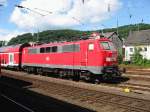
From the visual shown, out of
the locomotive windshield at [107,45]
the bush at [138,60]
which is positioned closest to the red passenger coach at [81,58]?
the locomotive windshield at [107,45]

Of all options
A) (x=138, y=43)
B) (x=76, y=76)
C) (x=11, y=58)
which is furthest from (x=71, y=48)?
(x=138, y=43)

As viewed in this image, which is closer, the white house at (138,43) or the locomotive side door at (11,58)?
the locomotive side door at (11,58)

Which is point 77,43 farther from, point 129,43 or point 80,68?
point 129,43

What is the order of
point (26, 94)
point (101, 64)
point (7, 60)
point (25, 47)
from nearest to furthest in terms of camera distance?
point (26, 94), point (101, 64), point (25, 47), point (7, 60)

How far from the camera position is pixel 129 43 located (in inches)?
3004

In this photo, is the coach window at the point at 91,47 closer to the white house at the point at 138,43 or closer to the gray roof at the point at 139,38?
the white house at the point at 138,43

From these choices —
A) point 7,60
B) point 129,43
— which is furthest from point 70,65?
point 129,43

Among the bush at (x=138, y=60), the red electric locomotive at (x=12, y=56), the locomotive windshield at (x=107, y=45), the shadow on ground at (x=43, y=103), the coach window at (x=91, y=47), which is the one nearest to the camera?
the shadow on ground at (x=43, y=103)

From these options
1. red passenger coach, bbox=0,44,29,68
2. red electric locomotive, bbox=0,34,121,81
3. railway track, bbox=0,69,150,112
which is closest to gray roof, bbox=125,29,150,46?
red passenger coach, bbox=0,44,29,68

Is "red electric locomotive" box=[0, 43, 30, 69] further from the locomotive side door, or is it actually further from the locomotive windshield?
the locomotive windshield

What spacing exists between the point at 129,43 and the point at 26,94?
188 feet

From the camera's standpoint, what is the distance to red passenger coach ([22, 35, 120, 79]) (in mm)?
25516

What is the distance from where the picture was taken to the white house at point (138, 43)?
6893 centimetres

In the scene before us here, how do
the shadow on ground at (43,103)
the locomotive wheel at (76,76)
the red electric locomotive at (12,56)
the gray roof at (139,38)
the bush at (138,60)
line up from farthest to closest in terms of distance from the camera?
the gray roof at (139,38), the bush at (138,60), the red electric locomotive at (12,56), the locomotive wheel at (76,76), the shadow on ground at (43,103)
